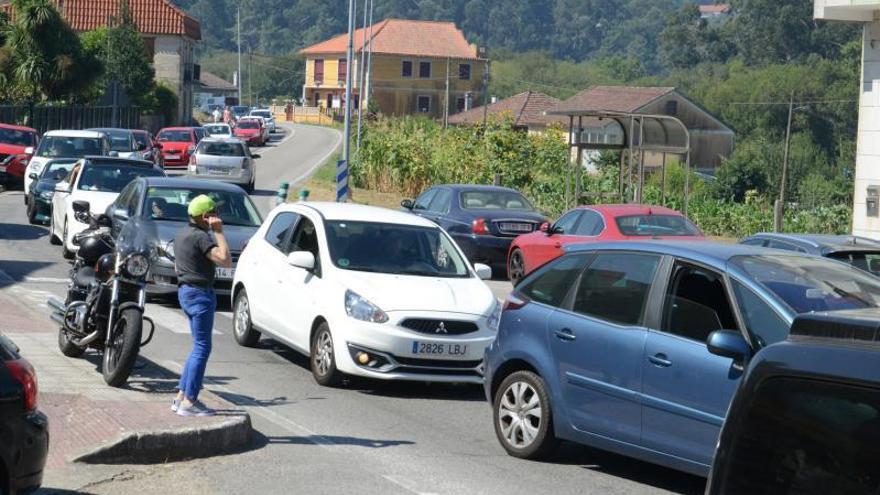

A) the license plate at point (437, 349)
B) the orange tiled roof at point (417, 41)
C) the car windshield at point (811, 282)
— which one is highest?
the orange tiled roof at point (417, 41)

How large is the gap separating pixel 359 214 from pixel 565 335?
16.0ft

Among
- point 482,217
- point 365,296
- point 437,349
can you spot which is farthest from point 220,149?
point 437,349

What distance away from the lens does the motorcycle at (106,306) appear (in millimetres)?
10492

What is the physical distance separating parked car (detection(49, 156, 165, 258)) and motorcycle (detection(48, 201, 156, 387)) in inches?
404

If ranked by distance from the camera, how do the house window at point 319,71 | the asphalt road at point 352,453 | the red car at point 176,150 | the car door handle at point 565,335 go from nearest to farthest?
the asphalt road at point 352,453 < the car door handle at point 565,335 < the red car at point 176,150 < the house window at point 319,71

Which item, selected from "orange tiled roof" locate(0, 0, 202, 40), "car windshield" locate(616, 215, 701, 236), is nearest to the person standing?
"car windshield" locate(616, 215, 701, 236)

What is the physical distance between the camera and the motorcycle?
413 inches

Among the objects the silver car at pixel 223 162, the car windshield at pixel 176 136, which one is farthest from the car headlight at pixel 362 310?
the car windshield at pixel 176 136

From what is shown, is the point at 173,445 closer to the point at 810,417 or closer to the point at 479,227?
the point at 810,417

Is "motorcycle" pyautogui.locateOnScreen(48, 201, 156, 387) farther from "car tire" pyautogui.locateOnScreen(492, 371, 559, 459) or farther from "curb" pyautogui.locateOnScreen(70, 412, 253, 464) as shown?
"car tire" pyautogui.locateOnScreen(492, 371, 559, 459)

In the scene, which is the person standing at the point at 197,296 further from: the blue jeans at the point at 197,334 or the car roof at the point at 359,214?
the car roof at the point at 359,214

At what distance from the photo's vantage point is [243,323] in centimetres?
1430

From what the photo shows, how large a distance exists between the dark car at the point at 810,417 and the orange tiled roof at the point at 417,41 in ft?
414

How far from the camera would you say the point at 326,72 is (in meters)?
138
